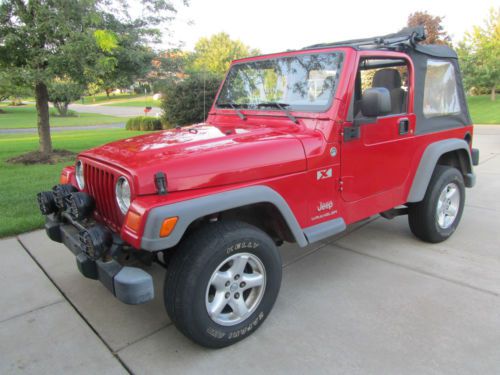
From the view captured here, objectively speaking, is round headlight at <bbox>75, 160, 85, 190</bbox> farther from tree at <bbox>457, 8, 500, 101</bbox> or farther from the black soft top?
tree at <bbox>457, 8, 500, 101</bbox>

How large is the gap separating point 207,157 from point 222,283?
0.80m

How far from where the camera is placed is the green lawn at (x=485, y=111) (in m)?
18.9

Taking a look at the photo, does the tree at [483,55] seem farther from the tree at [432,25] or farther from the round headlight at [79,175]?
the round headlight at [79,175]

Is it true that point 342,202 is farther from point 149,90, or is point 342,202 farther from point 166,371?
point 149,90

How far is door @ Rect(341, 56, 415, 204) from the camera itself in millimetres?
3223

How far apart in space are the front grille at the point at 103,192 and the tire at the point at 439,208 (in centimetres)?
296

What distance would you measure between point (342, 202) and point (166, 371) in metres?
1.79

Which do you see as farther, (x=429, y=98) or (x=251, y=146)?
(x=429, y=98)

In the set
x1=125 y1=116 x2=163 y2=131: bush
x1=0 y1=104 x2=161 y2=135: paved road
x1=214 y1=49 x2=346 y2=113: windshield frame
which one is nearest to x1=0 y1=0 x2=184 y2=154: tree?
x1=214 y1=49 x2=346 y2=113: windshield frame

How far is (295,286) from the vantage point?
3461mm

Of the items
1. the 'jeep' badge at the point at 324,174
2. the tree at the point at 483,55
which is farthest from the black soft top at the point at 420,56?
the tree at the point at 483,55

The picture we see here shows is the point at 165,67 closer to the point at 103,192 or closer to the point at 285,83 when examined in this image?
the point at 285,83

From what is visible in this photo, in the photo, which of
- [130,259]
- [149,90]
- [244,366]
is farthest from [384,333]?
[149,90]

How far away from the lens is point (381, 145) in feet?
11.2
